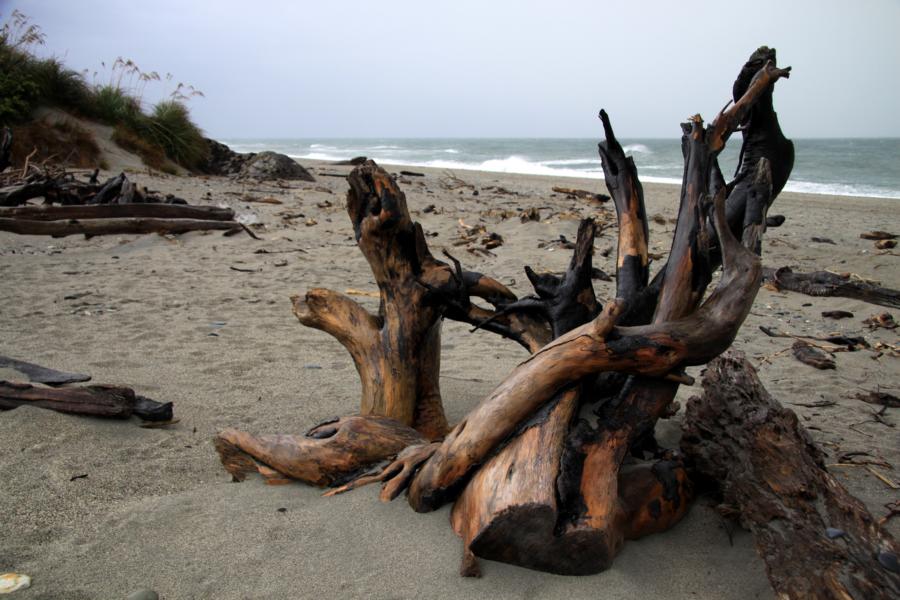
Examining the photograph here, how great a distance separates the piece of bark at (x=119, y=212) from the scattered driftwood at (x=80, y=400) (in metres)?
6.23

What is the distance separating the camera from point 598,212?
11.1m

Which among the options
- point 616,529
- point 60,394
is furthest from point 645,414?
point 60,394

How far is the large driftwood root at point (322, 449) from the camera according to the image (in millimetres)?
2676

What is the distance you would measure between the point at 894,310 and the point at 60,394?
6348 mm

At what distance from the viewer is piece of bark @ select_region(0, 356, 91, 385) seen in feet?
11.6

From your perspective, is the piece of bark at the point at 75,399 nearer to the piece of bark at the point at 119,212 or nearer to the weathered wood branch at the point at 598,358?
the weathered wood branch at the point at 598,358

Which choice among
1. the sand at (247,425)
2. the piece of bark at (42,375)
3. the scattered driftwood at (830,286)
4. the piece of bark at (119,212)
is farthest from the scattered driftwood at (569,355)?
the piece of bark at (119,212)

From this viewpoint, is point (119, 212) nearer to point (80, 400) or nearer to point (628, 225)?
point (80, 400)

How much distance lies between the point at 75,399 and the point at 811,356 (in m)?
4.65

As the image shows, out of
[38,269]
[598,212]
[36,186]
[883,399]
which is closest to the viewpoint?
[883,399]

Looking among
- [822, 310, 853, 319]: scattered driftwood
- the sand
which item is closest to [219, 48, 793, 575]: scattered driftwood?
the sand

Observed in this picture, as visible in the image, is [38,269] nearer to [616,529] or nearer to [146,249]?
[146,249]

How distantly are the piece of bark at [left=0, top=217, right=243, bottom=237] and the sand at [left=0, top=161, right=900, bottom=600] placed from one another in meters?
0.15

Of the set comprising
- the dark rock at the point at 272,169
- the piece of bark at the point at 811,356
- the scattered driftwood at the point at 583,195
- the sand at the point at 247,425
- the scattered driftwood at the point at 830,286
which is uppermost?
the dark rock at the point at 272,169
